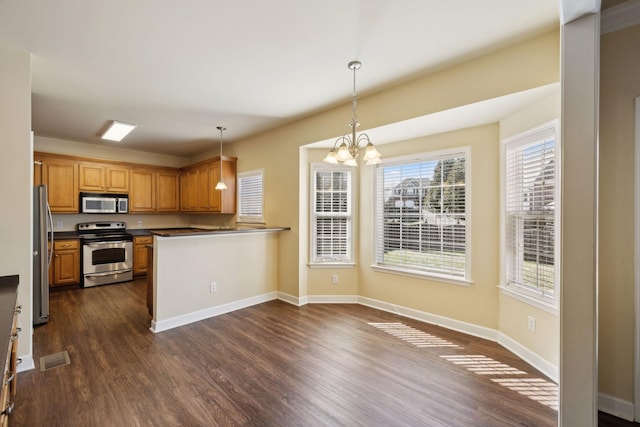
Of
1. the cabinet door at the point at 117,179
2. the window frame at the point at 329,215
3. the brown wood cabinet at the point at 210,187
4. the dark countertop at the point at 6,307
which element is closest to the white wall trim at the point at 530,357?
the window frame at the point at 329,215

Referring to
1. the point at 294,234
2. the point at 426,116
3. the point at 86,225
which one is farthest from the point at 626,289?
the point at 86,225

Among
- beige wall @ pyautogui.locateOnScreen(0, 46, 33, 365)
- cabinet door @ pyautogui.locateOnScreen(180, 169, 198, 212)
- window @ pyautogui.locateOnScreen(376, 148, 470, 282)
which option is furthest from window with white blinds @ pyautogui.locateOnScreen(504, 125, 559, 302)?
cabinet door @ pyautogui.locateOnScreen(180, 169, 198, 212)

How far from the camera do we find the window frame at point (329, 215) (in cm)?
440

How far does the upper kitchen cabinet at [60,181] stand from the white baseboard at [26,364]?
367 centimetres

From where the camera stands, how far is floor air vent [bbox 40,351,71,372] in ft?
8.40

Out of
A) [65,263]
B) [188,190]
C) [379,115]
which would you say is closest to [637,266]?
[379,115]

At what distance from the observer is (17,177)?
2475mm

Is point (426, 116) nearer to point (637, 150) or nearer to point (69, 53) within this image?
point (637, 150)

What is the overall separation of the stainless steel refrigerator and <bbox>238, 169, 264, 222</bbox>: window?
9.08 feet

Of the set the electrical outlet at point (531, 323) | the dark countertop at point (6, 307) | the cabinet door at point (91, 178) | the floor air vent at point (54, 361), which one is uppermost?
the cabinet door at point (91, 178)

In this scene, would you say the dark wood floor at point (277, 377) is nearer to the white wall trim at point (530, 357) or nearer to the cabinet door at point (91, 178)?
the white wall trim at point (530, 357)

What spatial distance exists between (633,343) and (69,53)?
4.96 meters

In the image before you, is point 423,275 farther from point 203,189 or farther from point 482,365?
point 203,189

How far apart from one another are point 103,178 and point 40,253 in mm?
2716
